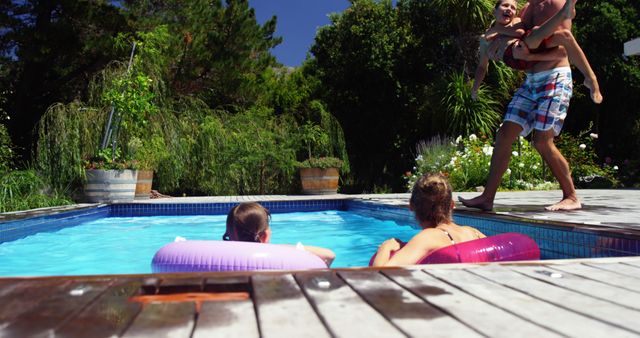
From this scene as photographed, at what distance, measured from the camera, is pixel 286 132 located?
12641 millimetres

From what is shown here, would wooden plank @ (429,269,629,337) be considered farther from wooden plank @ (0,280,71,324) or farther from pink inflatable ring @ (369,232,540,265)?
Answer: wooden plank @ (0,280,71,324)

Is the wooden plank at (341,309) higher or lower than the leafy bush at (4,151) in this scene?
lower

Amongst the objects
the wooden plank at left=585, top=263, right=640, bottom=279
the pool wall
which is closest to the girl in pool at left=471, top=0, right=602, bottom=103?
the pool wall

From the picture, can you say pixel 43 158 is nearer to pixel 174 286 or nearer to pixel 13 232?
pixel 13 232

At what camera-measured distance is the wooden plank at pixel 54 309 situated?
1394mm

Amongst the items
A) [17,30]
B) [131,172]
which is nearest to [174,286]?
[131,172]

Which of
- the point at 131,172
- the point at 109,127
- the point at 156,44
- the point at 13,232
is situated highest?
the point at 156,44

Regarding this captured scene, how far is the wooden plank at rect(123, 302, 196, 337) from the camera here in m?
1.37

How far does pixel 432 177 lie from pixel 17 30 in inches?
462

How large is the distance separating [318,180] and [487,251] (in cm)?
859

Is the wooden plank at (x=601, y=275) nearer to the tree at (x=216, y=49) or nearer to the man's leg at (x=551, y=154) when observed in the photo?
the man's leg at (x=551, y=154)

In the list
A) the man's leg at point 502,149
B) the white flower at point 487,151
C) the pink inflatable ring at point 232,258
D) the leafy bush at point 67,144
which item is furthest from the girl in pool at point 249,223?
the white flower at point 487,151

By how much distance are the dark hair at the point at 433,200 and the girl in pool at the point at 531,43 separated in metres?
1.88

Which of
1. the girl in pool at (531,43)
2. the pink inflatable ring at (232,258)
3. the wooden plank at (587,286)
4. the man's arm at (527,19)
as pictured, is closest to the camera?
the wooden plank at (587,286)
